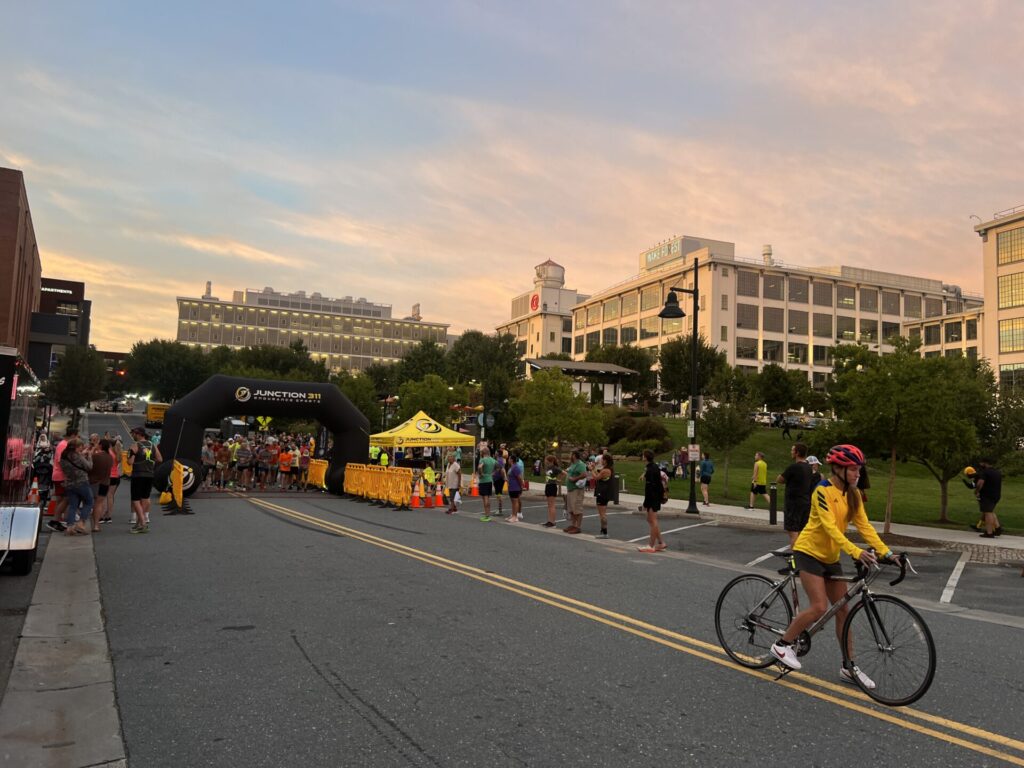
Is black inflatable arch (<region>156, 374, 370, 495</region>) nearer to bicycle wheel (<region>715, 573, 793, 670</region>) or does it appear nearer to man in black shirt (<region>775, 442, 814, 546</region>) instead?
man in black shirt (<region>775, 442, 814, 546</region>)

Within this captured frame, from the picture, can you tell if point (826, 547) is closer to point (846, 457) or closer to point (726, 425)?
point (846, 457)

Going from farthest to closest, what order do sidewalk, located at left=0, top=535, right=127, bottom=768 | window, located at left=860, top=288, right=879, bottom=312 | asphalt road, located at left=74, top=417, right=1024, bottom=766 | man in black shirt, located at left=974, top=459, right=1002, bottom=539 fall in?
window, located at left=860, top=288, right=879, bottom=312
man in black shirt, located at left=974, top=459, right=1002, bottom=539
asphalt road, located at left=74, top=417, right=1024, bottom=766
sidewalk, located at left=0, top=535, right=127, bottom=768

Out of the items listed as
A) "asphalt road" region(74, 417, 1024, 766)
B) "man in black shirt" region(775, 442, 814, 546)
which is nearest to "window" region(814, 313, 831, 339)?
"man in black shirt" region(775, 442, 814, 546)

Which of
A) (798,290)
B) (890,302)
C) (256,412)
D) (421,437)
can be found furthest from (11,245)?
(890,302)

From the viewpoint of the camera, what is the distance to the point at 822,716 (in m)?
4.70

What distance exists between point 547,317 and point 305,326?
197ft

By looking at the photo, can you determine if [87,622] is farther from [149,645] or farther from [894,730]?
[894,730]

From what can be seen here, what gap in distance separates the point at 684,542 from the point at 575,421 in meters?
22.6

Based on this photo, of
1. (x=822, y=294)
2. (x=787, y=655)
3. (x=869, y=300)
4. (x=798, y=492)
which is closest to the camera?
(x=787, y=655)

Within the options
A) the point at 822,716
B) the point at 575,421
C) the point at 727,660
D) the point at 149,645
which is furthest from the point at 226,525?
the point at 575,421

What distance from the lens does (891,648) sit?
4.99 metres

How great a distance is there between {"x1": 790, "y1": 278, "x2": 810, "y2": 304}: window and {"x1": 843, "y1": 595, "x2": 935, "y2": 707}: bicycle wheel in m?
96.8

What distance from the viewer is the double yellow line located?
4340 millimetres

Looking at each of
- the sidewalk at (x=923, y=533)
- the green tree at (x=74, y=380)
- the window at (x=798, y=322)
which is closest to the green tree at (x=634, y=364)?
the window at (x=798, y=322)
